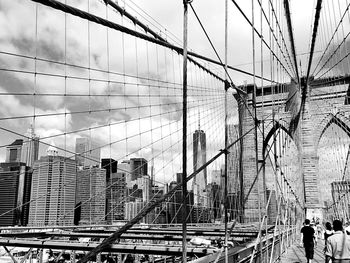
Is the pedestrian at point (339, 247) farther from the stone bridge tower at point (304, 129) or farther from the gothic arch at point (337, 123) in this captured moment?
the gothic arch at point (337, 123)

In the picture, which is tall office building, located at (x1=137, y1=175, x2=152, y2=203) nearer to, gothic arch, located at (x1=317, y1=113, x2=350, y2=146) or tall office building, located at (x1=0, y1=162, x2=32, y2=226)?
tall office building, located at (x1=0, y1=162, x2=32, y2=226)

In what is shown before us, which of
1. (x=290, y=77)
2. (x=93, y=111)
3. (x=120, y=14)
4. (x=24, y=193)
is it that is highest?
(x=290, y=77)

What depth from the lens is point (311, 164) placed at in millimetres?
16859

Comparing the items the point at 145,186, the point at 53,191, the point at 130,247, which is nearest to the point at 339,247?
the point at 130,247

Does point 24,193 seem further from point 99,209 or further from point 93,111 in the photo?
point 99,209

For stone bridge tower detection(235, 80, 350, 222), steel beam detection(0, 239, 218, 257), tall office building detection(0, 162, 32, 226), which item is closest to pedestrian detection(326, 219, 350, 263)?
steel beam detection(0, 239, 218, 257)

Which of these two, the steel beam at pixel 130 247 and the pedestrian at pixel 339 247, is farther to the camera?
the steel beam at pixel 130 247

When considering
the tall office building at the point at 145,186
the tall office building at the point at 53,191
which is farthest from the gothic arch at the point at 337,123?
the tall office building at the point at 53,191

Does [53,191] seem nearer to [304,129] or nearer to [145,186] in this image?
[145,186]

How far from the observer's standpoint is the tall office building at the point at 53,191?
17.7 ft

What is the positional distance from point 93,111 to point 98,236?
232 centimetres

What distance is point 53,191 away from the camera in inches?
203

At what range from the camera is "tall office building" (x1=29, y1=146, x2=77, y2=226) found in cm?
541

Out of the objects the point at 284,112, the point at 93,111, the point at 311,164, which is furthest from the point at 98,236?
the point at 284,112
